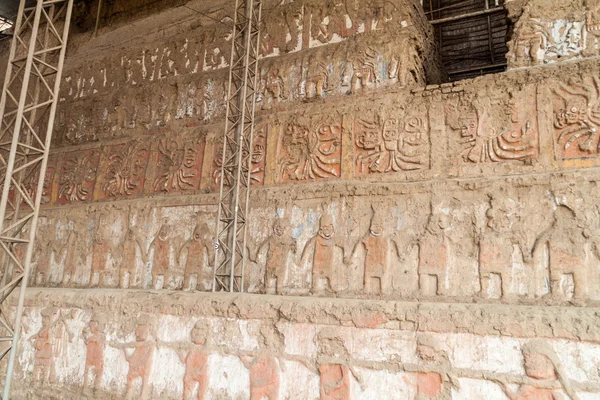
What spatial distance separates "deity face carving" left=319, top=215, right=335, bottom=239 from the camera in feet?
22.7

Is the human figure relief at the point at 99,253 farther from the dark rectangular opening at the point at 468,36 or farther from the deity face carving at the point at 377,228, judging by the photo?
the dark rectangular opening at the point at 468,36

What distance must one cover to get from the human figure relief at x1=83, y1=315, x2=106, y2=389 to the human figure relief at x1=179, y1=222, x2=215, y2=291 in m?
1.88

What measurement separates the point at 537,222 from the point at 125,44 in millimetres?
9134

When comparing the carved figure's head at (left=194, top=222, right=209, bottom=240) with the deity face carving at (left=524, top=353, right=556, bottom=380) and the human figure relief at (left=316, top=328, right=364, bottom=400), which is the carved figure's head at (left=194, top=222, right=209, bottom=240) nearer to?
the human figure relief at (left=316, top=328, right=364, bottom=400)

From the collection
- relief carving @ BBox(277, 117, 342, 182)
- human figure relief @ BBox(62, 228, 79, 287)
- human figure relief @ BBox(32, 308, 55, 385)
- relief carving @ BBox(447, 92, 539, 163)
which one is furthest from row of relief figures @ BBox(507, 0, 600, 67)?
human figure relief @ BBox(62, 228, 79, 287)

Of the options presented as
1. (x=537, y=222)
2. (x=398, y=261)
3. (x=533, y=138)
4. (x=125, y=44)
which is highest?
(x=125, y=44)

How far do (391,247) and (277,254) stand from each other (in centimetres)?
175

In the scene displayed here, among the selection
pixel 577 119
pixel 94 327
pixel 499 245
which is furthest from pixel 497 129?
pixel 94 327

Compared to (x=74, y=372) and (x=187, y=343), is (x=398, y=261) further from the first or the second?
(x=74, y=372)

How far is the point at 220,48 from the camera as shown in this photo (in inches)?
364

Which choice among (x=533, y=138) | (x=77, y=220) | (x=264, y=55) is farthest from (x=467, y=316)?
(x=77, y=220)

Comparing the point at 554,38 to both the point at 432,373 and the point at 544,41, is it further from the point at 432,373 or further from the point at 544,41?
the point at 432,373

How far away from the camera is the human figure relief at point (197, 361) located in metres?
5.14

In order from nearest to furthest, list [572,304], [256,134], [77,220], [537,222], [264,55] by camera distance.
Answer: [572,304] < [537,222] < [256,134] < [264,55] < [77,220]
